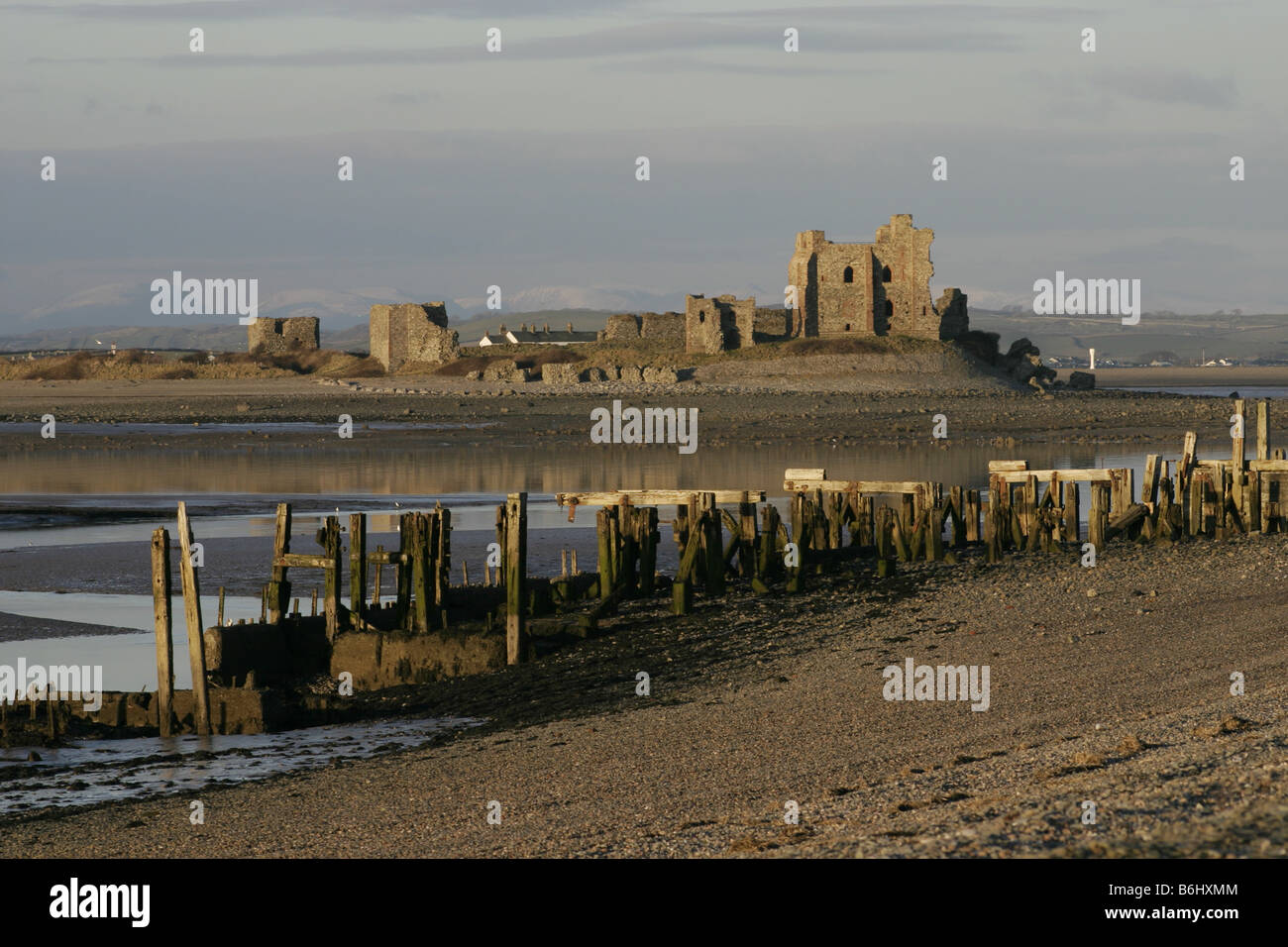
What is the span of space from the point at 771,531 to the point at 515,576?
4884 millimetres

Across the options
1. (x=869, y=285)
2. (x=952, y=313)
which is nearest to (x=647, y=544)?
(x=869, y=285)

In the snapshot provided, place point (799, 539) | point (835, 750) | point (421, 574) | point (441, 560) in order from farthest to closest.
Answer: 1. point (799, 539)
2. point (441, 560)
3. point (421, 574)
4. point (835, 750)

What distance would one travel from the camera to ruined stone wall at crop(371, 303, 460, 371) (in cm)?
9306

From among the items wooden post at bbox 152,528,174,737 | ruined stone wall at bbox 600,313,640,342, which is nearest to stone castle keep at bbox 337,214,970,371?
ruined stone wall at bbox 600,313,640,342

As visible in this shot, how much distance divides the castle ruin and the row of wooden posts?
61068mm

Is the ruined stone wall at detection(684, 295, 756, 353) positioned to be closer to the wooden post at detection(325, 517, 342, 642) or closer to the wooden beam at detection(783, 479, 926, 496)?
the wooden beam at detection(783, 479, 926, 496)

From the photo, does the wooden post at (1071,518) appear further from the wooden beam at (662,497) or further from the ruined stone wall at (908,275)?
the ruined stone wall at (908,275)

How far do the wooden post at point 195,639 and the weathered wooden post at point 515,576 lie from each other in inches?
128

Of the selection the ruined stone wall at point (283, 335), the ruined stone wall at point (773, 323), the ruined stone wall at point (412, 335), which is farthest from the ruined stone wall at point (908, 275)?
the ruined stone wall at point (283, 335)

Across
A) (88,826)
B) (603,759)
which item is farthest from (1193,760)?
(88,826)

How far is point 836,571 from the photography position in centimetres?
2147

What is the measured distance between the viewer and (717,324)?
83938 millimetres

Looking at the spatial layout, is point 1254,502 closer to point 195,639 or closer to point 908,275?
point 195,639
